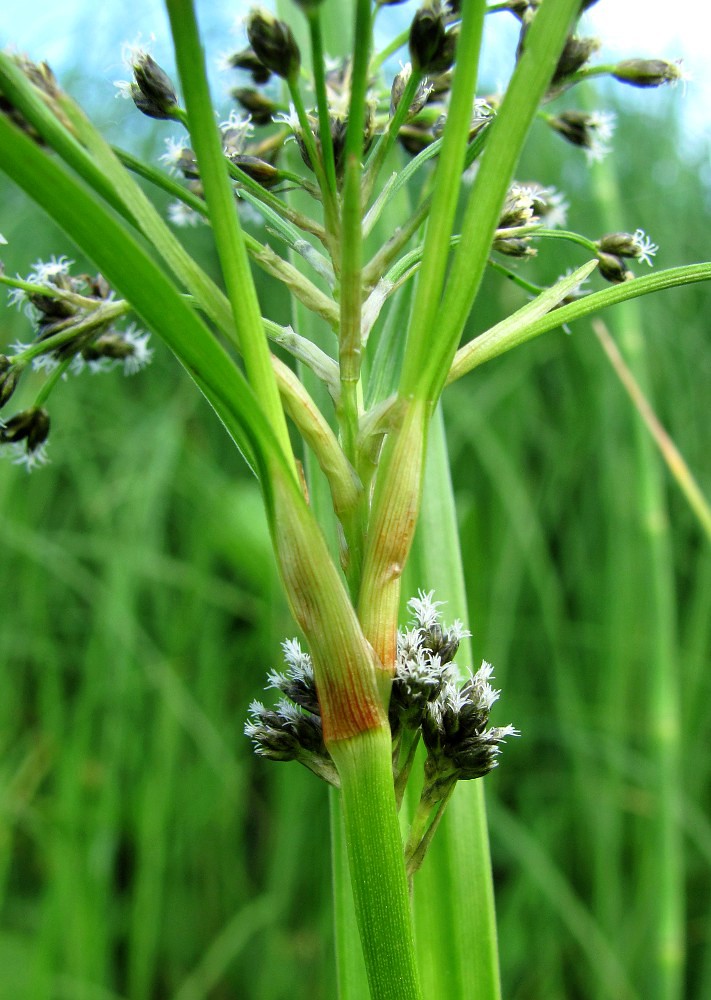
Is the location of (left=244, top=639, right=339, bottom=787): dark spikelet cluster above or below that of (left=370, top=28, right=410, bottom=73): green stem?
below

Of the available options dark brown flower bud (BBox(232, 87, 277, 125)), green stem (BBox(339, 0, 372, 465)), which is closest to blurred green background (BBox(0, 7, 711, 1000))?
dark brown flower bud (BBox(232, 87, 277, 125))

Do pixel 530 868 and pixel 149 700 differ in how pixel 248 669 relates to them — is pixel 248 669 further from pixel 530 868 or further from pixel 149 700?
pixel 530 868

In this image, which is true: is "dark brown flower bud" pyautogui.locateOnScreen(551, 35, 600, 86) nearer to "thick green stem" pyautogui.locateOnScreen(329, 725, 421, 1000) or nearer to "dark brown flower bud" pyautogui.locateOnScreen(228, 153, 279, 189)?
"dark brown flower bud" pyautogui.locateOnScreen(228, 153, 279, 189)

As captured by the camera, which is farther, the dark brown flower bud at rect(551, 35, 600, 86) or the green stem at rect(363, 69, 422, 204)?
the dark brown flower bud at rect(551, 35, 600, 86)

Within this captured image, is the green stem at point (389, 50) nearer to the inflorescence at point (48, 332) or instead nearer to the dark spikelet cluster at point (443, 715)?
the inflorescence at point (48, 332)

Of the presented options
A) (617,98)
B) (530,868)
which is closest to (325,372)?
(530,868)

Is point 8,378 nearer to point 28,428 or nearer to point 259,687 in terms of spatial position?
point 28,428

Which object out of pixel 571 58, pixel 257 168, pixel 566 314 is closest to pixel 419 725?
pixel 566 314

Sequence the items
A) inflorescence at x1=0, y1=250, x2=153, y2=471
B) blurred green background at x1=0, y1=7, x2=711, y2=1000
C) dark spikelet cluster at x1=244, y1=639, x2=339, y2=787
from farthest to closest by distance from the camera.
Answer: blurred green background at x1=0, y1=7, x2=711, y2=1000, inflorescence at x1=0, y1=250, x2=153, y2=471, dark spikelet cluster at x1=244, y1=639, x2=339, y2=787
